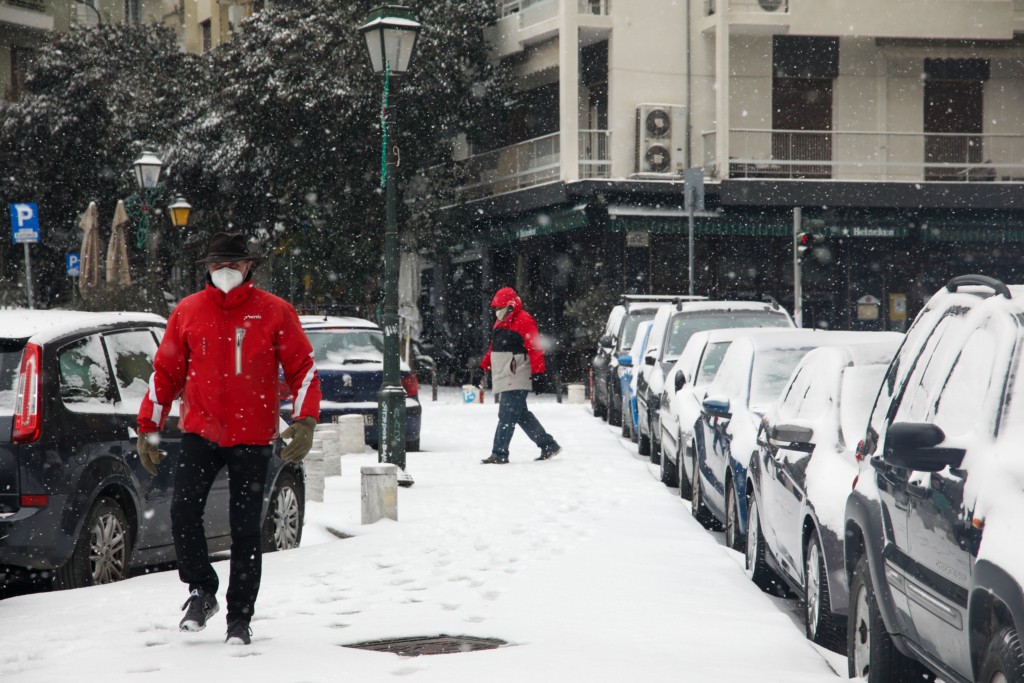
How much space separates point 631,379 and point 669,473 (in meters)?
4.98

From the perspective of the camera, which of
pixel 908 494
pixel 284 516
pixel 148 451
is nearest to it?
pixel 908 494

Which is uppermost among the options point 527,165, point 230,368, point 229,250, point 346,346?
point 527,165

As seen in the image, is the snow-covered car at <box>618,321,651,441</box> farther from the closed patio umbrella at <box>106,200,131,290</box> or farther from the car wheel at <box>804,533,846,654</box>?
the car wheel at <box>804,533,846,654</box>

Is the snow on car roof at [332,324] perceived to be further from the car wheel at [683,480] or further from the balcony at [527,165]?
the balcony at [527,165]

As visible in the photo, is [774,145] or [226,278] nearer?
[226,278]

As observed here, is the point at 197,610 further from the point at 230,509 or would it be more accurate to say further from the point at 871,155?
the point at 871,155

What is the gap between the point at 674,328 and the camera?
622 inches

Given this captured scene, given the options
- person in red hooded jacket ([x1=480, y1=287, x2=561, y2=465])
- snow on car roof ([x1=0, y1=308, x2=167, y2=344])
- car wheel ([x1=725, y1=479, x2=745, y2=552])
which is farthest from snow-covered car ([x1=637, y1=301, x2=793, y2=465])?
snow on car roof ([x1=0, y1=308, x2=167, y2=344])

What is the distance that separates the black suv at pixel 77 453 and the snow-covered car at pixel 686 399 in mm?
4400

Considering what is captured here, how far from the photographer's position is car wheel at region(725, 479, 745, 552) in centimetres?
880

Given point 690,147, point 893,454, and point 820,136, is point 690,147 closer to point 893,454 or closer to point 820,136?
point 820,136

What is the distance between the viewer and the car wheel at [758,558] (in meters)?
7.75

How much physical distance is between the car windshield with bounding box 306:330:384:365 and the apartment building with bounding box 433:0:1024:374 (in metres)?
13.6

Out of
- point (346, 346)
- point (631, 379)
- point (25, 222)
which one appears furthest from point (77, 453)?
point (25, 222)
